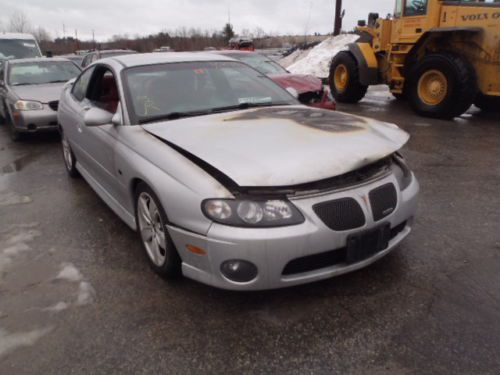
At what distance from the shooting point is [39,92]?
23.7ft

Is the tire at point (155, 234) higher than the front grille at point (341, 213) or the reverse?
the reverse

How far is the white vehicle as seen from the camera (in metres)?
13.0

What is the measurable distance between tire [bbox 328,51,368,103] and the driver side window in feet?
5.56

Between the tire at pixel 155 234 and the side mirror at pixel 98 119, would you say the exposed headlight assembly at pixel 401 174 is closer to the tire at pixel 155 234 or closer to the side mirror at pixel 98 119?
the tire at pixel 155 234

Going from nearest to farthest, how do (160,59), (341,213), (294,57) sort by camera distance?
(341,213), (160,59), (294,57)

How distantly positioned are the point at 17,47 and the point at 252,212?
13917 millimetres

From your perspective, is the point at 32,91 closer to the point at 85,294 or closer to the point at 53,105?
the point at 53,105

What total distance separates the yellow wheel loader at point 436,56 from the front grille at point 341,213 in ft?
20.4

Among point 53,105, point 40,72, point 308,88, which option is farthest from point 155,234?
point 40,72

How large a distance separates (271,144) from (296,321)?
1.06m

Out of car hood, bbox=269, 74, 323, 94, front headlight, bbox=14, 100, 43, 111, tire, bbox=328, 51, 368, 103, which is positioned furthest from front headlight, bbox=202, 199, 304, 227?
tire, bbox=328, 51, 368, 103

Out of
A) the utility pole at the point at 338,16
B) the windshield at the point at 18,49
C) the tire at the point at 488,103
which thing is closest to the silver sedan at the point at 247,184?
the tire at the point at 488,103

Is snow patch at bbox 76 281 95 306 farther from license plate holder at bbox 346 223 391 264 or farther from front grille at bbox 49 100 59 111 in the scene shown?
front grille at bbox 49 100 59 111

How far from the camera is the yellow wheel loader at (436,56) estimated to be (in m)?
7.42
